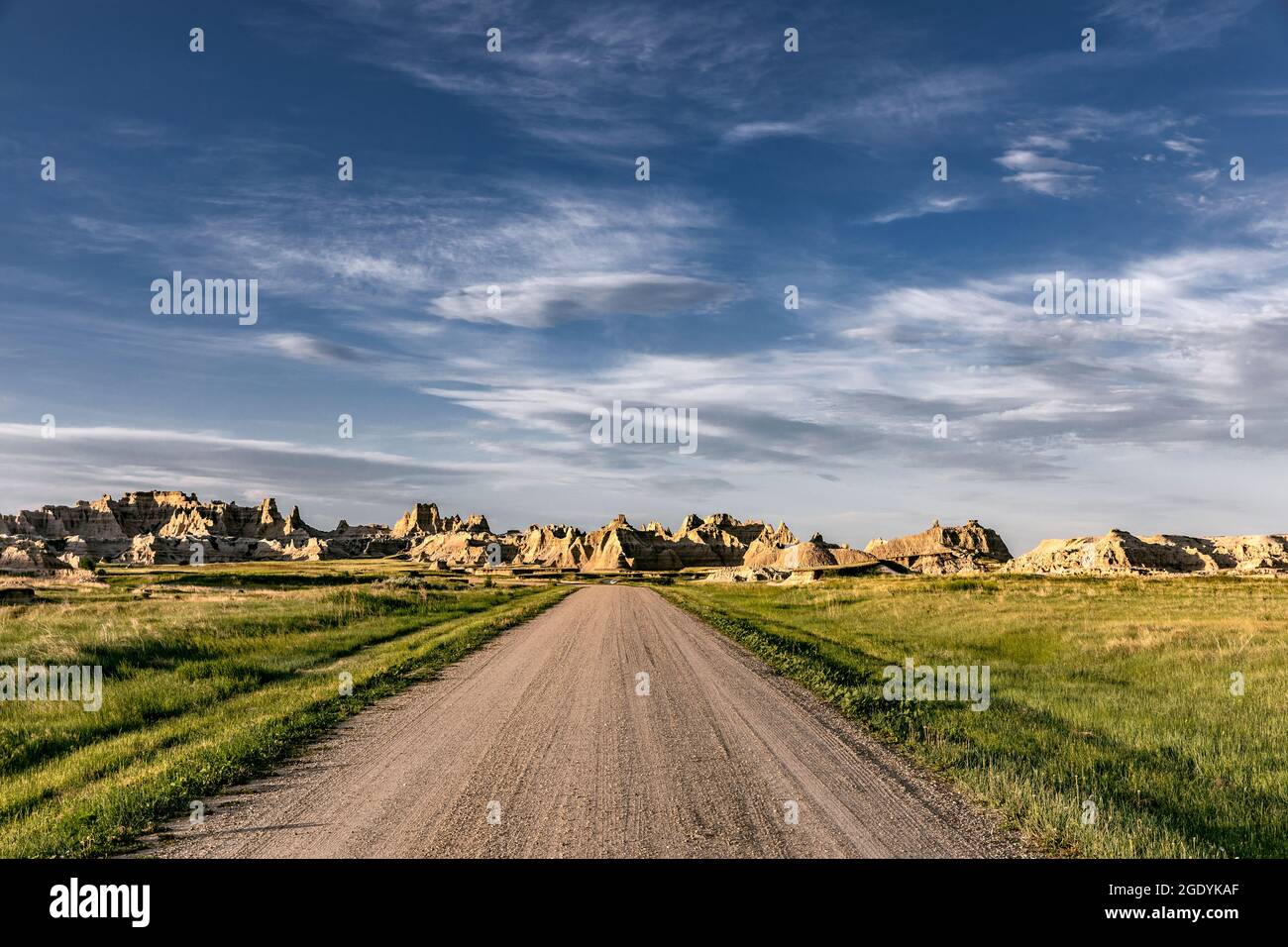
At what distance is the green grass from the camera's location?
7.25 metres

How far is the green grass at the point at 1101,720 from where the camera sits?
725 centimetres

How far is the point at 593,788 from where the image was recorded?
8.11m

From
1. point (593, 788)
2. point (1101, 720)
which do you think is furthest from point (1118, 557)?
point (593, 788)

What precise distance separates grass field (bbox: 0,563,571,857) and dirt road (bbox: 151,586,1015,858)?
78 centimetres

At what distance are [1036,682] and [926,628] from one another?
13329mm

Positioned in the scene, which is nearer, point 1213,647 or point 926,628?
point 1213,647

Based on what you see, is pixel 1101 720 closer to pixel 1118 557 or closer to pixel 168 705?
pixel 168 705

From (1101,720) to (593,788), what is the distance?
907 cm

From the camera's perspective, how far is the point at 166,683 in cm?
1534

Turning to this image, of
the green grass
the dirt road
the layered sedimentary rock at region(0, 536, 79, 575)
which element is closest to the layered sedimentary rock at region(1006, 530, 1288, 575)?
the green grass
